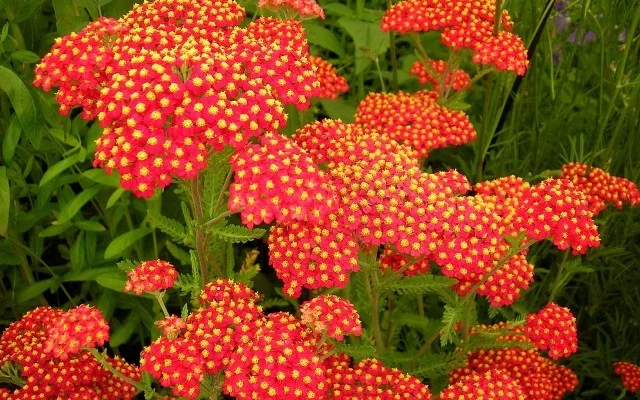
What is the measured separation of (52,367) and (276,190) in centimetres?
113

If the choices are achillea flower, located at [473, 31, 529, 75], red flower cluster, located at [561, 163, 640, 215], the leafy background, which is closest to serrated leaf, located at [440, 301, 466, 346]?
the leafy background

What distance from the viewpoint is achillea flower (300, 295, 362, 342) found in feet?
6.99

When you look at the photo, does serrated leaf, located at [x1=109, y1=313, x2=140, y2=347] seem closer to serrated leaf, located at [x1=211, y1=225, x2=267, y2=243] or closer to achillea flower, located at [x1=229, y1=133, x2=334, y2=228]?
serrated leaf, located at [x1=211, y1=225, x2=267, y2=243]

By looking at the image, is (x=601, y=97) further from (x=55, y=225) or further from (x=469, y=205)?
(x=55, y=225)

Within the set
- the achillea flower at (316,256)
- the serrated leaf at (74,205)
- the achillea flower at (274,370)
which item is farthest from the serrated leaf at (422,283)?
the serrated leaf at (74,205)

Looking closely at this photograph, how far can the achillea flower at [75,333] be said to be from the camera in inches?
84.4

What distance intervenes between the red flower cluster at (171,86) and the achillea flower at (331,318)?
541 millimetres

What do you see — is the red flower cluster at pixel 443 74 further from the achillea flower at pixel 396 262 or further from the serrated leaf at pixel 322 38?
the achillea flower at pixel 396 262

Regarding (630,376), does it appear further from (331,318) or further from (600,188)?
(331,318)

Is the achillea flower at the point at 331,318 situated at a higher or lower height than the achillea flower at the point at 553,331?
higher

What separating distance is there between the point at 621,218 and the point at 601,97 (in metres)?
0.87

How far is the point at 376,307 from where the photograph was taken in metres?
2.64

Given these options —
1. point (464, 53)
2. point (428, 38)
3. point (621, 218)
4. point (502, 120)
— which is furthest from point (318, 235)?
point (428, 38)

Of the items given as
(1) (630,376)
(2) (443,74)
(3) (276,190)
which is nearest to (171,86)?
(3) (276,190)
